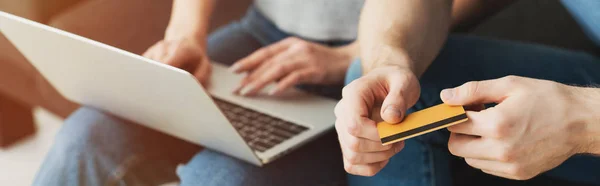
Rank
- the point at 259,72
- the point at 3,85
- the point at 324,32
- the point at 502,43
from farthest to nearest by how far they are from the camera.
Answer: the point at 3,85 → the point at 324,32 → the point at 259,72 → the point at 502,43

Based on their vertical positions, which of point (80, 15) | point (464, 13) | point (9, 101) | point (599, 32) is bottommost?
point (9, 101)

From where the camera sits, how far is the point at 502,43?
825 millimetres

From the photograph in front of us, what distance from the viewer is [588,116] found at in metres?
0.57

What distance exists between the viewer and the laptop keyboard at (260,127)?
848 mm

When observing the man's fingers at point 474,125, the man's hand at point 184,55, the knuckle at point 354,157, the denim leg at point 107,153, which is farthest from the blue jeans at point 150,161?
the man's fingers at point 474,125

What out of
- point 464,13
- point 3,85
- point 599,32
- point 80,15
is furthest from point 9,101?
point 599,32

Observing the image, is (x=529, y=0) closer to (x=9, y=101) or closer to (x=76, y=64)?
(x=76, y=64)

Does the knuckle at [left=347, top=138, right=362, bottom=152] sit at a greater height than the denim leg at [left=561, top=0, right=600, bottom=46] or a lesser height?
lesser

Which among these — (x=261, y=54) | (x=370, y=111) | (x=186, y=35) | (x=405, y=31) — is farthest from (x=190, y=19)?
(x=370, y=111)

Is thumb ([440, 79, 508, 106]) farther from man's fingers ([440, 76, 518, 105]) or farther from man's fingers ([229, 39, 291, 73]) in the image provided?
man's fingers ([229, 39, 291, 73])

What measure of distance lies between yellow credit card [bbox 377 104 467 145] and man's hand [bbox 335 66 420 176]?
1 cm

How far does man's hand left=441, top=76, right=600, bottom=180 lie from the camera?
55 centimetres

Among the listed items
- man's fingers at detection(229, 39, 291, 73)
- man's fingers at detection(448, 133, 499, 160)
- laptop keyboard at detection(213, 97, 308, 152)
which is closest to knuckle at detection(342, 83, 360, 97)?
man's fingers at detection(448, 133, 499, 160)

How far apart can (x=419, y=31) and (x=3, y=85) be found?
0.97 meters
